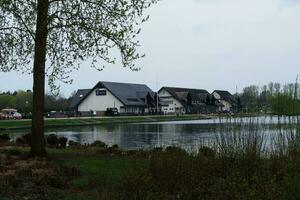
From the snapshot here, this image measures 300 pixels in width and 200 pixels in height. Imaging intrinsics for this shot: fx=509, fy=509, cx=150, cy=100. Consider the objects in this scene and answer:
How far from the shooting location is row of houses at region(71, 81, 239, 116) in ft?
441

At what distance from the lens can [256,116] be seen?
42.4 ft

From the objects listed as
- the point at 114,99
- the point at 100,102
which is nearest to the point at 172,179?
the point at 114,99

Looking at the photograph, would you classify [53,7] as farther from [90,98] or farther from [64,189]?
[90,98]

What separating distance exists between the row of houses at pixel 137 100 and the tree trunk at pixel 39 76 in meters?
103

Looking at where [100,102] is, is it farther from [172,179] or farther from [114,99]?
[172,179]

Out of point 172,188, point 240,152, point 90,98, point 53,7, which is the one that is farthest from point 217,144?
point 90,98

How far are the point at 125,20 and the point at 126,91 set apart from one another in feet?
406

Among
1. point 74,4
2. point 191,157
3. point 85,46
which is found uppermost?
point 74,4

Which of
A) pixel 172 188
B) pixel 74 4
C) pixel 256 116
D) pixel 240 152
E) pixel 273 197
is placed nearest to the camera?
pixel 273 197

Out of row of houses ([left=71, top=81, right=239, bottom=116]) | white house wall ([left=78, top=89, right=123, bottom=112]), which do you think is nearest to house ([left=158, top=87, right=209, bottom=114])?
row of houses ([left=71, top=81, right=239, bottom=116])

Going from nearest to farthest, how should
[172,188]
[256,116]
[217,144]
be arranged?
[172,188] → [217,144] → [256,116]

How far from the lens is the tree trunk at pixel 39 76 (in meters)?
16.4

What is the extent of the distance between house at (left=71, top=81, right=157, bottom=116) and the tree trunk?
367 ft

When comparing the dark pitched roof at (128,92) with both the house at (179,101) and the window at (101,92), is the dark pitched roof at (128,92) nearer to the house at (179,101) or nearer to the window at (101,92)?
the window at (101,92)
